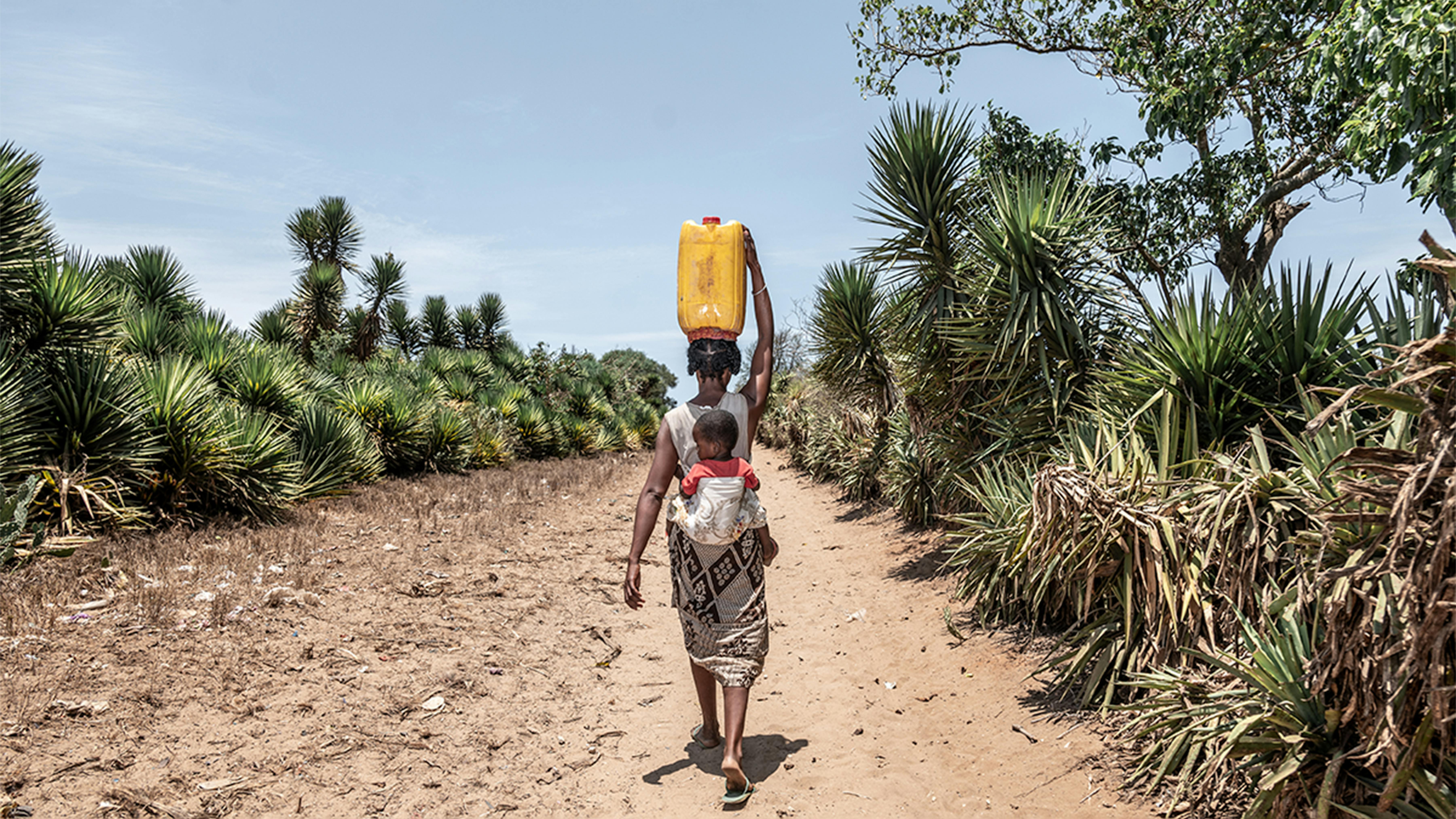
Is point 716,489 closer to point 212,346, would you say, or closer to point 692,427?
point 692,427

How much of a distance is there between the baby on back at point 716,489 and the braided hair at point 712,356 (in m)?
0.32

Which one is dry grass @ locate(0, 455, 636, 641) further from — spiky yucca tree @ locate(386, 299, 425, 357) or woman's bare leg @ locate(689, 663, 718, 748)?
spiky yucca tree @ locate(386, 299, 425, 357)

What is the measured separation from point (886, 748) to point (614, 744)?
4.66 feet

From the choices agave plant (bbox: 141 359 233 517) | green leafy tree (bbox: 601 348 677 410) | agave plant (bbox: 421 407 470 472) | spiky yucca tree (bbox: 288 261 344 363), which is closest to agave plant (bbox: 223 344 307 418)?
agave plant (bbox: 141 359 233 517)

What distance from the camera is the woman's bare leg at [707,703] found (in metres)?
3.87

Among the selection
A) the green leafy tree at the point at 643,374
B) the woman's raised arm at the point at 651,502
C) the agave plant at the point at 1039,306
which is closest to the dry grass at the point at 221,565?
the woman's raised arm at the point at 651,502

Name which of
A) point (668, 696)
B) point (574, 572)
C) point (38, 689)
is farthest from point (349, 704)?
point (574, 572)

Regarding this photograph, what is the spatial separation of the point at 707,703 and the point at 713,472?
48.6 inches

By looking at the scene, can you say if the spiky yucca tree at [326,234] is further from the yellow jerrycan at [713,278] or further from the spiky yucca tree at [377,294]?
the yellow jerrycan at [713,278]

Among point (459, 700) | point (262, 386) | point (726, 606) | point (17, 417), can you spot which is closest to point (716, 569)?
point (726, 606)

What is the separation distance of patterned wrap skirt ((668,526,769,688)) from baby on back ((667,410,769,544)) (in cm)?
12

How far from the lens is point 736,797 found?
3.48 metres

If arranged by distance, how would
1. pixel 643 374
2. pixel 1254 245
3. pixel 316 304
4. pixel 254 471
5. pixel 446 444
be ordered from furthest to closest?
pixel 643 374 < pixel 316 304 < pixel 446 444 < pixel 1254 245 < pixel 254 471

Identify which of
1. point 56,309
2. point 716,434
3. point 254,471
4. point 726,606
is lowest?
point 726,606
